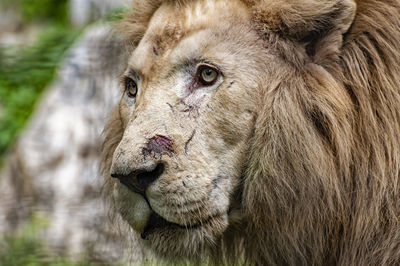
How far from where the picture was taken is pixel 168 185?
3.11 metres

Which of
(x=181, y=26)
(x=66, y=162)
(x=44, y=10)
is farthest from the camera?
(x=44, y=10)

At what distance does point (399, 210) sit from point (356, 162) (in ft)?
0.95

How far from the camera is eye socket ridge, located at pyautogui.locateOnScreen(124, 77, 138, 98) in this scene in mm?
3703

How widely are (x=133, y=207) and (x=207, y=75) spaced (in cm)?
70

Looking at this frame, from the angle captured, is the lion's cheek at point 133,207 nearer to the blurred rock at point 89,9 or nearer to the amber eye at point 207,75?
the amber eye at point 207,75

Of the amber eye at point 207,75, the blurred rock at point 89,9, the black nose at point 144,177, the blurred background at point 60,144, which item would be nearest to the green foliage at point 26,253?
the blurred background at point 60,144

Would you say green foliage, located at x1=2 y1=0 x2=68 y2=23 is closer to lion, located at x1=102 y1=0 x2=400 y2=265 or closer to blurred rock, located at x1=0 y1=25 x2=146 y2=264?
blurred rock, located at x1=0 y1=25 x2=146 y2=264

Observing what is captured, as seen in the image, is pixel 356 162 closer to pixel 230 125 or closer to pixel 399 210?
pixel 399 210

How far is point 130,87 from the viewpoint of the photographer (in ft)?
12.3

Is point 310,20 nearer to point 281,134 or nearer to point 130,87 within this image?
point 281,134

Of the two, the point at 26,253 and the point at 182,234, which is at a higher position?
the point at 182,234

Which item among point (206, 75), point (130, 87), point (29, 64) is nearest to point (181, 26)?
point (206, 75)

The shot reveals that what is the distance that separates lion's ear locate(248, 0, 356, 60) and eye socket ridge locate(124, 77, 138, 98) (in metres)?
0.73

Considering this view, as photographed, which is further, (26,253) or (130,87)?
(26,253)
